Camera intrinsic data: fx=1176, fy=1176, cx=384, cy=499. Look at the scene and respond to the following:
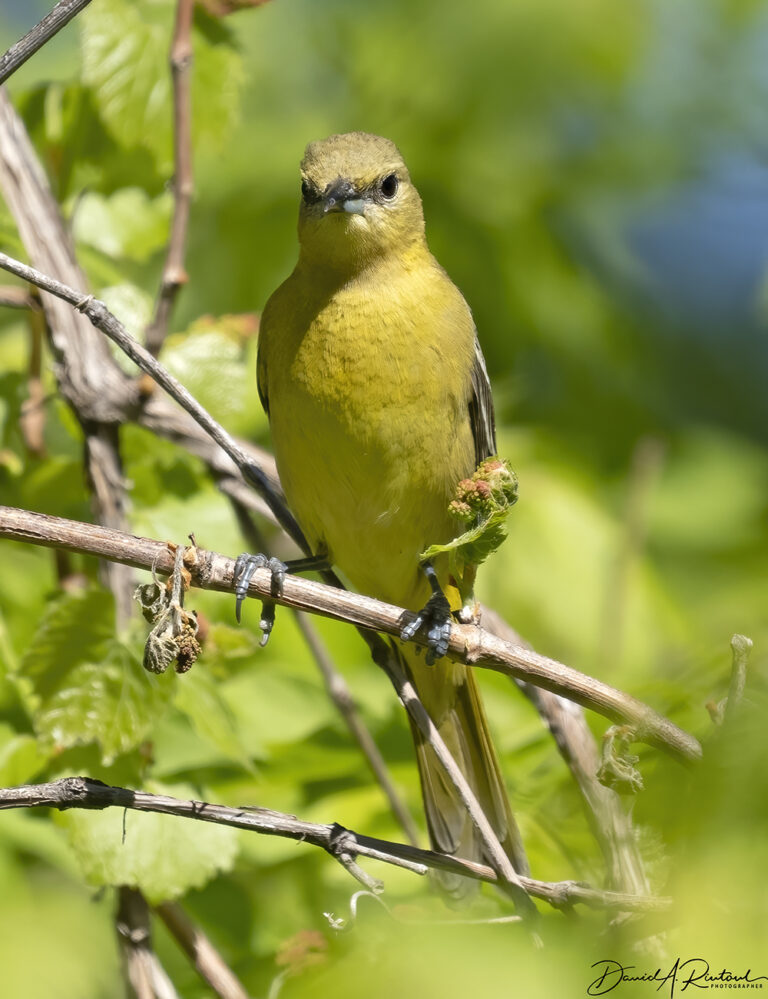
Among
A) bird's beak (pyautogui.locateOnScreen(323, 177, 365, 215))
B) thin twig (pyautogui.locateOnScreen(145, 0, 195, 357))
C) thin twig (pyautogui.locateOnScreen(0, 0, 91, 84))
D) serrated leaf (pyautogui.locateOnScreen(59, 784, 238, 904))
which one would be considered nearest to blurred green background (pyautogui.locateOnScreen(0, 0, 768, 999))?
serrated leaf (pyautogui.locateOnScreen(59, 784, 238, 904))

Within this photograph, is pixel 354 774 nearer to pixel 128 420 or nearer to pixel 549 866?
pixel 549 866

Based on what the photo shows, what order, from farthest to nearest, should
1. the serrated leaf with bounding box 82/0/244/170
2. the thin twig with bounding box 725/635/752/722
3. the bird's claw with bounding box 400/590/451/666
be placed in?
the serrated leaf with bounding box 82/0/244/170
the bird's claw with bounding box 400/590/451/666
the thin twig with bounding box 725/635/752/722

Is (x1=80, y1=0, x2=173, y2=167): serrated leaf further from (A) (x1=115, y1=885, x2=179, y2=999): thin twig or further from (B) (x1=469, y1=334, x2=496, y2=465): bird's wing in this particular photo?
(A) (x1=115, y1=885, x2=179, y2=999): thin twig

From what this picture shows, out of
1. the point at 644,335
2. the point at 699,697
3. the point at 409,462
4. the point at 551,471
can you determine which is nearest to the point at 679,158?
the point at 644,335

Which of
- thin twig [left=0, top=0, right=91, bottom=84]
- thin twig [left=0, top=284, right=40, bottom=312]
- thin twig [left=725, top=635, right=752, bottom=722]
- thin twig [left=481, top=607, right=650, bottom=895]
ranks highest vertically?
thin twig [left=0, top=284, right=40, bottom=312]

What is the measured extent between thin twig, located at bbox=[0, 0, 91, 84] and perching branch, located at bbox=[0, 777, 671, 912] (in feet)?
4.86

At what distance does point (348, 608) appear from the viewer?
2684 mm

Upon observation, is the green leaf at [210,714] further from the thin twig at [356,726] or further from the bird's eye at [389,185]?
the bird's eye at [389,185]

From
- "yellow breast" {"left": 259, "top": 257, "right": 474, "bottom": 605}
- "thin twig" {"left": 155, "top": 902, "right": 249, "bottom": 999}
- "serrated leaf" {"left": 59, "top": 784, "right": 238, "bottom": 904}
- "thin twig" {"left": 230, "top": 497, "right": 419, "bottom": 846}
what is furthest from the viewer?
"yellow breast" {"left": 259, "top": 257, "right": 474, "bottom": 605}

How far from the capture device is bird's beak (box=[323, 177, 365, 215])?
3852 mm

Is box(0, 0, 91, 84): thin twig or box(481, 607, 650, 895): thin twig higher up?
box(0, 0, 91, 84): thin twig

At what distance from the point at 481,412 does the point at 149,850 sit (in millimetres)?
1787

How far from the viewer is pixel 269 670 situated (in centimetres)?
382

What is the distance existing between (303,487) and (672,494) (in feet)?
8.43
